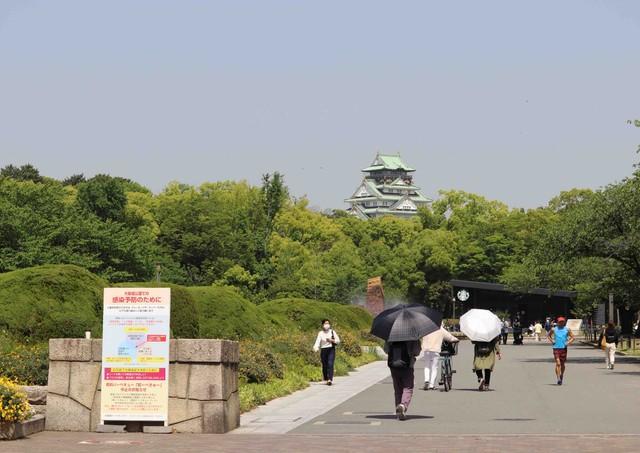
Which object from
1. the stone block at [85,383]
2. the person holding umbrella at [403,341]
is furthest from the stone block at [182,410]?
the person holding umbrella at [403,341]

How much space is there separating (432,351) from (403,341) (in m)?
7.70

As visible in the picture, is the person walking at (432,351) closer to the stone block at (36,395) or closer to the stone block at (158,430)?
the stone block at (36,395)

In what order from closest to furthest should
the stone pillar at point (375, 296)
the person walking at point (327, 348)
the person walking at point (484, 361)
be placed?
the person walking at point (484, 361) < the person walking at point (327, 348) < the stone pillar at point (375, 296)

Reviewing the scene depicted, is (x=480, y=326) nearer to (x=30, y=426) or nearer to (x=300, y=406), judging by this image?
(x=300, y=406)

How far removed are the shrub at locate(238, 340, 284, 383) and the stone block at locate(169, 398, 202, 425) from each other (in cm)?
792

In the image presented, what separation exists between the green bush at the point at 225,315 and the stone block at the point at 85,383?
60.4 ft

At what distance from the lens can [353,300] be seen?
338 ft

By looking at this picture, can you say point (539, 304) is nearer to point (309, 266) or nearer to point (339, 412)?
point (309, 266)

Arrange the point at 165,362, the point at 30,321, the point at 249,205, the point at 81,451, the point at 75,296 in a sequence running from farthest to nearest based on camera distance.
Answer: the point at 249,205 → the point at 75,296 → the point at 30,321 → the point at 165,362 → the point at 81,451

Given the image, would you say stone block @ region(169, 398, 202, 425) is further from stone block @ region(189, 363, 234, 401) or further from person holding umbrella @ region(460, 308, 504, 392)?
person holding umbrella @ region(460, 308, 504, 392)

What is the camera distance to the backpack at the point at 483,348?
27625mm

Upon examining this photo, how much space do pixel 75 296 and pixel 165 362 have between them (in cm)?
1375

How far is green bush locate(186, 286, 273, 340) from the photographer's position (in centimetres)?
3712

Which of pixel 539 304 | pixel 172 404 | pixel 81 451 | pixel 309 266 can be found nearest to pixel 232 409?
pixel 172 404
